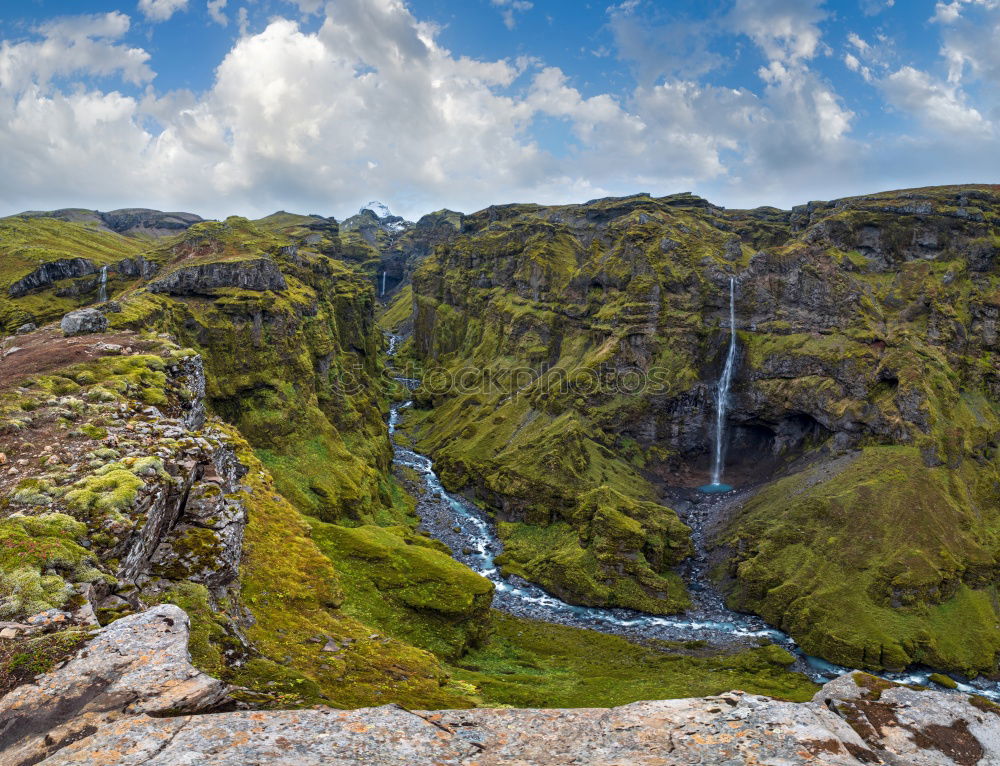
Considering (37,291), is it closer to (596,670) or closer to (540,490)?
(540,490)

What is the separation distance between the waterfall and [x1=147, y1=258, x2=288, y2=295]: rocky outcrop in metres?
11.9

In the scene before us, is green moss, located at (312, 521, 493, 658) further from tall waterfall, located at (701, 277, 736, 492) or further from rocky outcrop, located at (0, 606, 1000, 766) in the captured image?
tall waterfall, located at (701, 277, 736, 492)

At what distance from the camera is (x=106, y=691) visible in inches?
484

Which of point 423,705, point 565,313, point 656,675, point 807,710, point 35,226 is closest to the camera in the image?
point 807,710

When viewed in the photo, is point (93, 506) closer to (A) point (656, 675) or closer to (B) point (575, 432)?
(A) point (656, 675)

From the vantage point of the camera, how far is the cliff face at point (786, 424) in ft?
248

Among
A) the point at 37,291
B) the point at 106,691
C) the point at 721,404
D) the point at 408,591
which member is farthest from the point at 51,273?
the point at 721,404

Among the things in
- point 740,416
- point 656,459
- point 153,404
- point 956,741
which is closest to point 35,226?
point 153,404

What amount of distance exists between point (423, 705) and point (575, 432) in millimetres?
84398

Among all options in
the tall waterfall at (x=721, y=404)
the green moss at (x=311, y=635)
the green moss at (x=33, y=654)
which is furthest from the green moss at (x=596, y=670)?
the tall waterfall at (x=721, y=404)

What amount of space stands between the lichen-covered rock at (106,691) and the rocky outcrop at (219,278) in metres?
81.2

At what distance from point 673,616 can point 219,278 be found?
8578 centimetres

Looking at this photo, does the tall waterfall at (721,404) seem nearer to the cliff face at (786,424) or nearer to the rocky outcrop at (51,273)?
the cliff face at (786,424)

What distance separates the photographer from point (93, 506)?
1859 cm
